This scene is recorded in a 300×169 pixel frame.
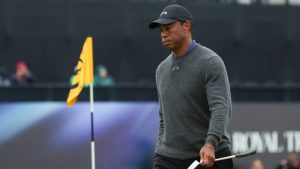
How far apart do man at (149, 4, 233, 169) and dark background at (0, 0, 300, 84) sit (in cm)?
886

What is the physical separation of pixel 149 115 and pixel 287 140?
3.01 meters

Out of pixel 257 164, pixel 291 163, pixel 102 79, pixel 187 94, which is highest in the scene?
pixel 187 94

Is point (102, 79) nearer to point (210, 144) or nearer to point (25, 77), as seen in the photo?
point (25, 77)

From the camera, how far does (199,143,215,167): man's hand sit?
229 inches

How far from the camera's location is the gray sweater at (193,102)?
5.96 metres

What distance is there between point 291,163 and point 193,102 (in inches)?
375

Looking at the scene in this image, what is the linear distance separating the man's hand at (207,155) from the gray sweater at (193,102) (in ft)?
0.22

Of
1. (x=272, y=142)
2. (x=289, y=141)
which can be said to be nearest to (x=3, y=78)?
(x=272, y=142)

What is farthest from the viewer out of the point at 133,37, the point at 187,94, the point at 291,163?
the point at 133,37

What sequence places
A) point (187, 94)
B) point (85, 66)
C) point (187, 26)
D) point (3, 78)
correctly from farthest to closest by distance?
point (3, 78) < point (85, 66) < point (187, 26) < point (187, 94)

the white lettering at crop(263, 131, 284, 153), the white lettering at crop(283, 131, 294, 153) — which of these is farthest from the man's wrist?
the white lettering at crop(283, 131, 294, 153)

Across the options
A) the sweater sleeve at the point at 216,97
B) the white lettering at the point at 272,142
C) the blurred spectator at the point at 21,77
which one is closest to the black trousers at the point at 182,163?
the sweater sleeve at the point at 216,97

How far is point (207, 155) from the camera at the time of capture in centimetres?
580

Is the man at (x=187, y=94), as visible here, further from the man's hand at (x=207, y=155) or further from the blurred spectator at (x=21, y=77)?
the blurred spectator at (x=21, y=77)
